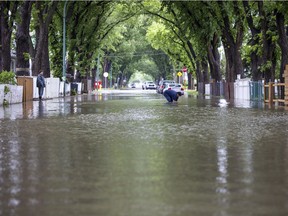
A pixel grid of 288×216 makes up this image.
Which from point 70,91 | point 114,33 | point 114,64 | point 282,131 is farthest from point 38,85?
point 114,64

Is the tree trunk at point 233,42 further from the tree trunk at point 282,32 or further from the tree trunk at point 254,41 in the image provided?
the tree trunk at point 282,32

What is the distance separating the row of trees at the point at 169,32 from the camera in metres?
28.8

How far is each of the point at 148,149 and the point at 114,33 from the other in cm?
5612

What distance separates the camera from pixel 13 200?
5238mm

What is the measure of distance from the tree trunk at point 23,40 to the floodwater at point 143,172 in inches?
714

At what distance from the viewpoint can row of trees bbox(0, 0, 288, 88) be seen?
2877cm

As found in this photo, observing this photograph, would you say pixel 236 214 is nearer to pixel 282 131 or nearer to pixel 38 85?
pixel 282 131

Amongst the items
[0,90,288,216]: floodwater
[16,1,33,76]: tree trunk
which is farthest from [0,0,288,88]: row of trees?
[0,90,288,216]: floodwater

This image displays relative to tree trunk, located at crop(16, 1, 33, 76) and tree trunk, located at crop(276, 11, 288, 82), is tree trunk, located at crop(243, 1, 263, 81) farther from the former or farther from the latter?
tree trunk, located at crop(16, 1, 33, 76)

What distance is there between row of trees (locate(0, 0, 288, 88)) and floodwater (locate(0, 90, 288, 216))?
16.1 m

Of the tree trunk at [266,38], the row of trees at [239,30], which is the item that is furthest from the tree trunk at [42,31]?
the tree trunk at [266,38]

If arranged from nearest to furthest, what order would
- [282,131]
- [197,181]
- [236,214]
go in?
[236,214]
[197,181]
[282,131]

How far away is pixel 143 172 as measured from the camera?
679 cm

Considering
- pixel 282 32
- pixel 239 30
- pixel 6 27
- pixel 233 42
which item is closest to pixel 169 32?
pixel 239 30
